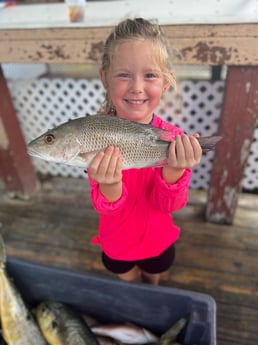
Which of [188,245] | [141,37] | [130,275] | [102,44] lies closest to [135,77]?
[141,37]

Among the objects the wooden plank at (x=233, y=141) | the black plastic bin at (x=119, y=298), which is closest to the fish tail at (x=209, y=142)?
the black plastic bin at (x=119, y=298)

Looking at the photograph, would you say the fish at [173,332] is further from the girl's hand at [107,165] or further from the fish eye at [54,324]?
the girl's hand at [107,165]

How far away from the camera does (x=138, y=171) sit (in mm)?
1290

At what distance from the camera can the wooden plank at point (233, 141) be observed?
1.79 m

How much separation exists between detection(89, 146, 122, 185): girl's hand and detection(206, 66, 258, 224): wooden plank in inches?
46.5

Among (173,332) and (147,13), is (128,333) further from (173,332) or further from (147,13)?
(147,13)

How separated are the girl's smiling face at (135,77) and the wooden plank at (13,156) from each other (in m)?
1.66

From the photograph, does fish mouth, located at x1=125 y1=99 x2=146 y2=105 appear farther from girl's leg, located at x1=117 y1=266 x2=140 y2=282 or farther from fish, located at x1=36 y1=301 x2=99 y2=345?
fish, located at x1=36 y1=301 x2=99 y2=345

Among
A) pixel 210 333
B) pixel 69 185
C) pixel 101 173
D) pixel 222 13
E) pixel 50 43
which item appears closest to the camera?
pixel 101 173

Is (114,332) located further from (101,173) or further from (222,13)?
(222,13)

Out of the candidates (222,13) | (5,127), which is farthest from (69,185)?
(222,13)

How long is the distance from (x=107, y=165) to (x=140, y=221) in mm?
546

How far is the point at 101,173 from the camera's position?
0.95m

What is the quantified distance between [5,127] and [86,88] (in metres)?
0.75
